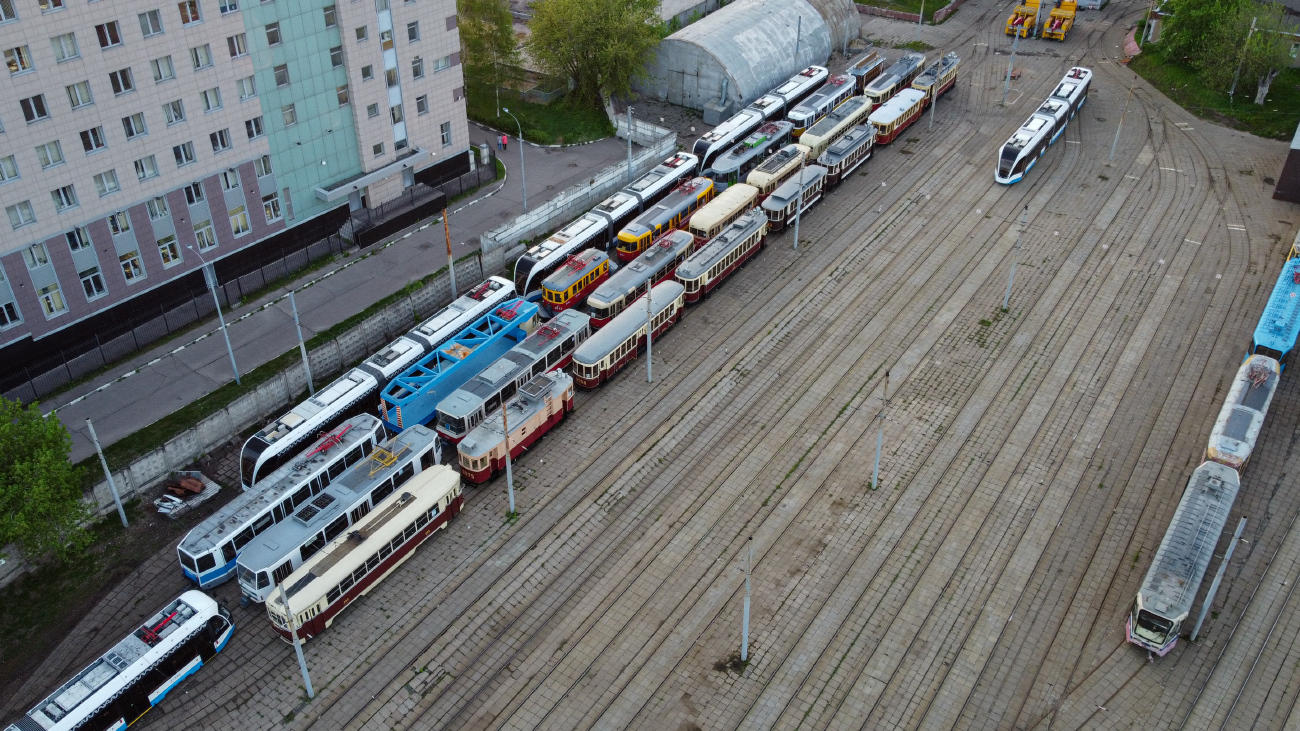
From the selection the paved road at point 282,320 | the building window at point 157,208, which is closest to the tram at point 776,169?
the paved road at point 282,320

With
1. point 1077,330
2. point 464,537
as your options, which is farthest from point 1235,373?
point 464,537

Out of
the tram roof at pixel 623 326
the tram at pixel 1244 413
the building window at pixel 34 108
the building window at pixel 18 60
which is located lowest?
the tram at pixel 1244 413

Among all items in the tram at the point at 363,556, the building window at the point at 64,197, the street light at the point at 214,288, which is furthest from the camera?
the street light at the point at 214,288

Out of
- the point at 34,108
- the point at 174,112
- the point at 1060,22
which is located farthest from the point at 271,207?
the point at 1060,22

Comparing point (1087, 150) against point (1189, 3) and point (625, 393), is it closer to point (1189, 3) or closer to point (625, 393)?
point (1189, 3)

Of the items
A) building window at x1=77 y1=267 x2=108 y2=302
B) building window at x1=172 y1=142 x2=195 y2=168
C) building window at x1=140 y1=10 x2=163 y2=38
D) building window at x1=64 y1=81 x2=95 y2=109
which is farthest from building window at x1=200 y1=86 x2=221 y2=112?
building window at x1=77 y1=267 x2=108 y2=302

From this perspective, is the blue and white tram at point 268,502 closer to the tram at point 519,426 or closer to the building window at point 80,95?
the tram at point 519,426

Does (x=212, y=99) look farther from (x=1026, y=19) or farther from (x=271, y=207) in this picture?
(x=1026, y=19)
